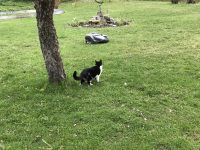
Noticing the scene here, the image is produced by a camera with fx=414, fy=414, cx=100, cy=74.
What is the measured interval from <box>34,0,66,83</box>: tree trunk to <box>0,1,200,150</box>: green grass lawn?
1.16 ft

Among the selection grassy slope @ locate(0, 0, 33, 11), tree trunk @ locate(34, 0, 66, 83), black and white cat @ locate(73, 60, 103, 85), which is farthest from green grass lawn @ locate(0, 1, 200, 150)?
grassy slope @ locate(0, 0, 33, 11)

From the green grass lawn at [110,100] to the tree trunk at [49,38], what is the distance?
0.36 m

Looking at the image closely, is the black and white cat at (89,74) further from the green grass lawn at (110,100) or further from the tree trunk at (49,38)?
the tree trunk at (49,38)

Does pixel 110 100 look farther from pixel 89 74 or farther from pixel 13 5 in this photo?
pixel 13 5

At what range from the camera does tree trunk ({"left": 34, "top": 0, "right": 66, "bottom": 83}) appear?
9977 mm

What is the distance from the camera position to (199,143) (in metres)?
7.61

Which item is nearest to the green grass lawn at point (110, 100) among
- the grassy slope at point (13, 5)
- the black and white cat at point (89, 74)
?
the black and white cat at point (89, 74)

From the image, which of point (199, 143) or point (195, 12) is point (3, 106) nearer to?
point (199, 143)

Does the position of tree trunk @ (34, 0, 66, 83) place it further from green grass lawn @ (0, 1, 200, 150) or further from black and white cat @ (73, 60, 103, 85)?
black and white cat @ (73, 60, 103, 85)

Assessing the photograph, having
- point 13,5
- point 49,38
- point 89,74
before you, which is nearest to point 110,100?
point 89,74

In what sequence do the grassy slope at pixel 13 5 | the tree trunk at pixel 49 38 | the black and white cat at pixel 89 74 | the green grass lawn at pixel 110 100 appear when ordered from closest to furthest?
the green grass lawn at pixel 110 100 → the tree trunk at pixel 49 38 → the black and white cat at pixel 89 74 → the grassy slope at pixel 13 5

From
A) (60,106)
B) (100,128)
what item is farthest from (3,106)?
(100,128)

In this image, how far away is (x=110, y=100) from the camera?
9703mm

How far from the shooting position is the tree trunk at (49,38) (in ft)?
32.7
